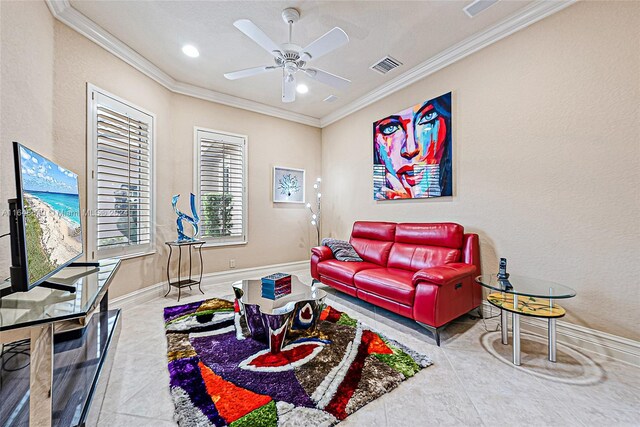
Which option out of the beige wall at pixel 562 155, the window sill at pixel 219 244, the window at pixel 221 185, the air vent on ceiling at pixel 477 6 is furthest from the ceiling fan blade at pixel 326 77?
the window sill at pixel 219 244

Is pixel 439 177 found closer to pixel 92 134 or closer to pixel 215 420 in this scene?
pixel 215 420

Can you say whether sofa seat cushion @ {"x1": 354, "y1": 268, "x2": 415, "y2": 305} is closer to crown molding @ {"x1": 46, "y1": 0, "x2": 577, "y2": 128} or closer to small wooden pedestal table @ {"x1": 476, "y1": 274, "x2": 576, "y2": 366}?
small wooden pedestal table @ {"x1": 476, "y1": 274, "x2": 576, "y2": 366}

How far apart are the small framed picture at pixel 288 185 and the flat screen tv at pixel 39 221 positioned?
9.76ft

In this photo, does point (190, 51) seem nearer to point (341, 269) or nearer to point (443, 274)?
point (341, 269)

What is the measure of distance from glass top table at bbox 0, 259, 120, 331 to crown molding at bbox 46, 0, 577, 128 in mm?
2487

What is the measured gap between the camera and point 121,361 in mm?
2002

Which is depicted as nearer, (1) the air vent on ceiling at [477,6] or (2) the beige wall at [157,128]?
(2) the beige wall at [157,128]

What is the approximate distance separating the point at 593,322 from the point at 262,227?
163 inches

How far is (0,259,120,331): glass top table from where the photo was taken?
43.4 inches

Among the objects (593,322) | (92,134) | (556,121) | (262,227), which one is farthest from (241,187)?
(593,322)

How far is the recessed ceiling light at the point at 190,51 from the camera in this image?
117 inches

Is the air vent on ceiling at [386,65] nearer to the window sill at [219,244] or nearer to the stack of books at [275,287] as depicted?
the stack of books at [275,287]

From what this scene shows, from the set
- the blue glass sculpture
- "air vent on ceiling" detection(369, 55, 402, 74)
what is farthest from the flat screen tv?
"air vent on ceiling" detection(369, 55, 402, 74)

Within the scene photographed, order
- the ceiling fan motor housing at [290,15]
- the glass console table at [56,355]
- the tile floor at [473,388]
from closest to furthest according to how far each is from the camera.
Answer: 1. the glass console table at [56,355]
2. the tile floor at [473,388]
3. the ceiling fan motor housing at [290,15]
